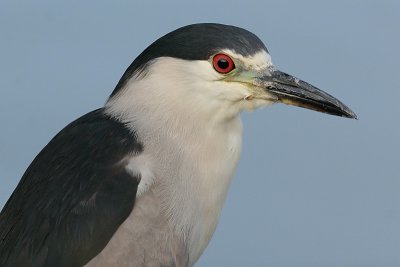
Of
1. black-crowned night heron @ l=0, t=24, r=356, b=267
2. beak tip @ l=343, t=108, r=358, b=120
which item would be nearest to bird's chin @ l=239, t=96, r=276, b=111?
black-crowned night heron @ l=0, t=24, r=356, b=267

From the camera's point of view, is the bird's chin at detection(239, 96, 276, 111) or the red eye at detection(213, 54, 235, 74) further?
the bird's chin at detection(239, 96, 276, 111)

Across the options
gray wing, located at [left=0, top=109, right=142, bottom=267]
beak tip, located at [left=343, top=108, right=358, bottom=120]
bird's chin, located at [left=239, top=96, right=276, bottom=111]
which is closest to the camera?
gray wing, located at [left=0, top=109, right=142, bottom=267]

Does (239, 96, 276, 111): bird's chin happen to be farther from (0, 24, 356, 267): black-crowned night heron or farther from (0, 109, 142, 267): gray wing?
(0, 109, 142, 267): gray wing

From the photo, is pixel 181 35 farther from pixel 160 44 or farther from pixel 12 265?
pixel 12 265

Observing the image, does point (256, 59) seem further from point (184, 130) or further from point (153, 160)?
point (153, 160)

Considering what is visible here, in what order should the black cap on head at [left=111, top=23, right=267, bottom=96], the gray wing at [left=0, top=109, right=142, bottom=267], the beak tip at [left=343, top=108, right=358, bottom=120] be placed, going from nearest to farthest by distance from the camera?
the gray wing at [left=0, top=109, right=142, bottom=267] → the black cap on head at [left=111, top=23, right=267, bottom=96] → the beak tip at [left=343, top=108, right=358, bottom=120]

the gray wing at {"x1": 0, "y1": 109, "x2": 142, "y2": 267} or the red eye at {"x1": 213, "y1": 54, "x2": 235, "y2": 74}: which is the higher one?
the red eye at {"x1": 213, "y1": 54, "x2": 235, "y2": 74}

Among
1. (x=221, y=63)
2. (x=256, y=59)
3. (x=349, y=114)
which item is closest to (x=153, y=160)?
(x=221, y=63)

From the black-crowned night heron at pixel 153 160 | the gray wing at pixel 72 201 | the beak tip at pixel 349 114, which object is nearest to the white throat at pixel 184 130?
the black-crowned night heron at pixel 153 160

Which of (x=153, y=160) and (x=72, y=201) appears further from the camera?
(x=153, y=160)
